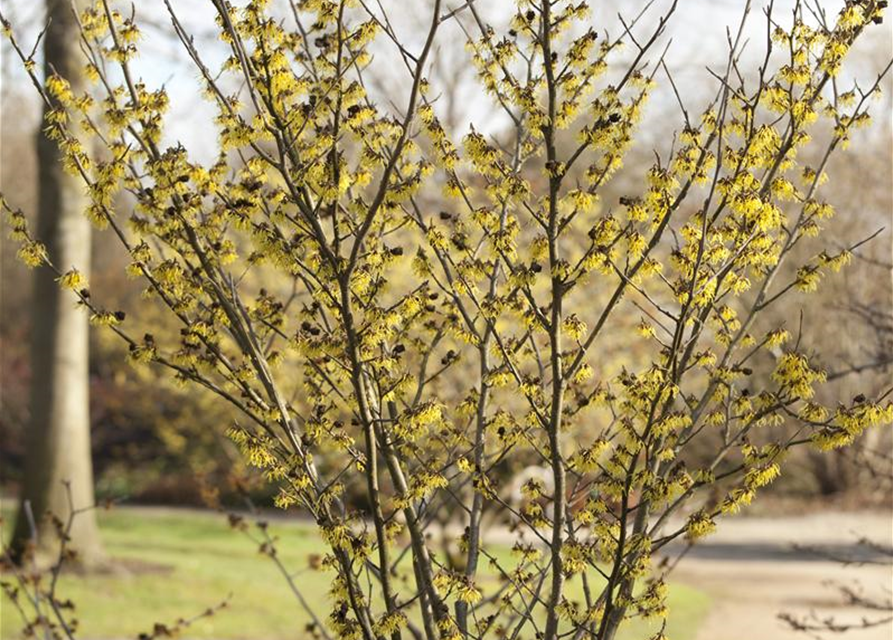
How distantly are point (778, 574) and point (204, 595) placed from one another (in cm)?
663

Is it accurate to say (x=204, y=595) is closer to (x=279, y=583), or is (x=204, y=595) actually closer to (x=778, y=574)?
(x=279, y=583)

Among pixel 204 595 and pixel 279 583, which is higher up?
pixel 279 583

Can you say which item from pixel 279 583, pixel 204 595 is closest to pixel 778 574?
pixel 279 583

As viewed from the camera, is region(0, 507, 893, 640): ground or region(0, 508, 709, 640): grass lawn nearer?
region(0, 508, 709, 640): grass lawn

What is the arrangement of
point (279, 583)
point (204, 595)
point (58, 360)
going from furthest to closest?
point (279, 583)
point (58, 360)
point (204, 595)

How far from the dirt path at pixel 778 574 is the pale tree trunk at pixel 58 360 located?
572 centimetres

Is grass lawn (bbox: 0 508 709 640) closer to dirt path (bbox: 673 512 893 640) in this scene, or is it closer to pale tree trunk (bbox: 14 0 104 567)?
dirt path (bbox: 673 512 893 640)

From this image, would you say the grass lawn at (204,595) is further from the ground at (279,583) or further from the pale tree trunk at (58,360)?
the pale tree trunk at (58,360)

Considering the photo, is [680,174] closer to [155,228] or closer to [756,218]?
[756,218]

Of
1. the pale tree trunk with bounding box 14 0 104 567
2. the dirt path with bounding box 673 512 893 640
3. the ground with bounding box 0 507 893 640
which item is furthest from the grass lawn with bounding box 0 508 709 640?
the pale tree trunk with bounding box 14 0 104 567

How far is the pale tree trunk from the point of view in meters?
10.6

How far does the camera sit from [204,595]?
33.6ft

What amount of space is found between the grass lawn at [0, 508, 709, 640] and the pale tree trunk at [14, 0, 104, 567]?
0.68 metres

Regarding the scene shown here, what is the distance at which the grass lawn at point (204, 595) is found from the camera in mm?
9094
